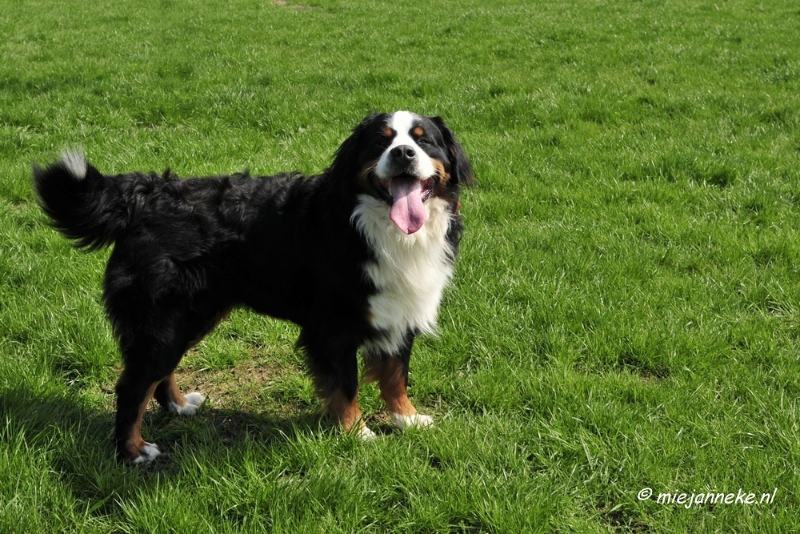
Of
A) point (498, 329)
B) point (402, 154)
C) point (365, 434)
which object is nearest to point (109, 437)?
point (365, 434)

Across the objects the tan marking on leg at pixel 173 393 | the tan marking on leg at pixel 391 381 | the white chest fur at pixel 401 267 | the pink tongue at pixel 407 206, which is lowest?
the tan marking on leg at pixel 173 393

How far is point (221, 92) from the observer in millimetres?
8570

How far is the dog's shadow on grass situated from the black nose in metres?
1.33

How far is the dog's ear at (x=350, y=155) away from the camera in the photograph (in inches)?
122

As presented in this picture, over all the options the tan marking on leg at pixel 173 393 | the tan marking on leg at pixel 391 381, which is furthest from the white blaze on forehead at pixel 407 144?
the tan marking on leg at pixel 173 393

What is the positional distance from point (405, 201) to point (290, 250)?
0.61 meters

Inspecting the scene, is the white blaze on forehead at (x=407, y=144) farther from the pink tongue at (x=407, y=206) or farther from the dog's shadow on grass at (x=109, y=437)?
the dog's shadow on grass at (x=109, y=437)

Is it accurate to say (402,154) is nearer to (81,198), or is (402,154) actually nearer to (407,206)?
(407,206)

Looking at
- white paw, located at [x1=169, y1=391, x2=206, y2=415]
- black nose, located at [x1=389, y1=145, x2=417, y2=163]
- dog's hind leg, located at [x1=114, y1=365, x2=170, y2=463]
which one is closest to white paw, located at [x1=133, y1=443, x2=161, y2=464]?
dog's hind leg, located at [x1=114, y1=365, x2=170, y2=463]

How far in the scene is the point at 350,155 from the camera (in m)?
3.12

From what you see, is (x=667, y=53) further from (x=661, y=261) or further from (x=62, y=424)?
(x=62, y=424)

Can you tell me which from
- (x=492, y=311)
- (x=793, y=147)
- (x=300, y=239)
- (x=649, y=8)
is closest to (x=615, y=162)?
(x=793, y=147)

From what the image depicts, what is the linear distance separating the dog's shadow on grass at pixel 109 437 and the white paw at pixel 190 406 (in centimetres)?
3

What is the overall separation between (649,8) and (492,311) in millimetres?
11525
